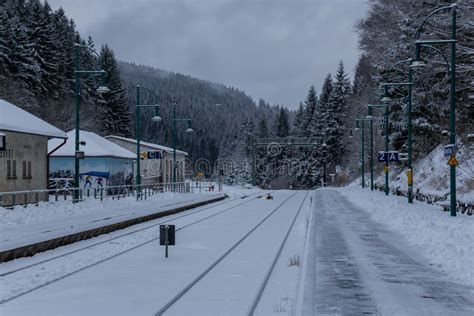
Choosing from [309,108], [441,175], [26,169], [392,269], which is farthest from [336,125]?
[392,269]

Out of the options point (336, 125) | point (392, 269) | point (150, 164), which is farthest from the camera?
point (336, 125)

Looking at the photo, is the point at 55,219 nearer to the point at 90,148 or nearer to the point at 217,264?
the point at 217,264

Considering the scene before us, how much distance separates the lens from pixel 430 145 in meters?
55.0

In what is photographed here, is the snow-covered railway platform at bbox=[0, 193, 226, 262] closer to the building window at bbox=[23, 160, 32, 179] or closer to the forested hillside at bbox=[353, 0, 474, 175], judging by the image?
the building window at bbox=[23, 160, 32, 179]

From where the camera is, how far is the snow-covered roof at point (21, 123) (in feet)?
91.4

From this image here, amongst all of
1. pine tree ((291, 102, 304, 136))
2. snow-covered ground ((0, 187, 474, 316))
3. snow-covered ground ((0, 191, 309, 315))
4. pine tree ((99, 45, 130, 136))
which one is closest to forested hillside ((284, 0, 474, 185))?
snow-covered ground ((0, 187, 474, 316))

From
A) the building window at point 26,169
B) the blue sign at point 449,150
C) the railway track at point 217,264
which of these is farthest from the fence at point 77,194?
the blue sign at point 449,150

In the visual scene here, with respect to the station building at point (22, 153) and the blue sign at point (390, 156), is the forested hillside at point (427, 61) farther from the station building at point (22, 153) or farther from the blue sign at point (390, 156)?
the station building at point (22, 153)

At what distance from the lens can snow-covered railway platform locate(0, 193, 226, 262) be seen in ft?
54.6

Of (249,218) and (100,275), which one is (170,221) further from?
(100,275)

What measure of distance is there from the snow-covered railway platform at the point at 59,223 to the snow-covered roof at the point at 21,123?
4.31 metres

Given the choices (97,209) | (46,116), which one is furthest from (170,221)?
(46,116)

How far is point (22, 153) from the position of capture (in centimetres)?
2986

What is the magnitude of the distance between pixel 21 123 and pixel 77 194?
4407mm
